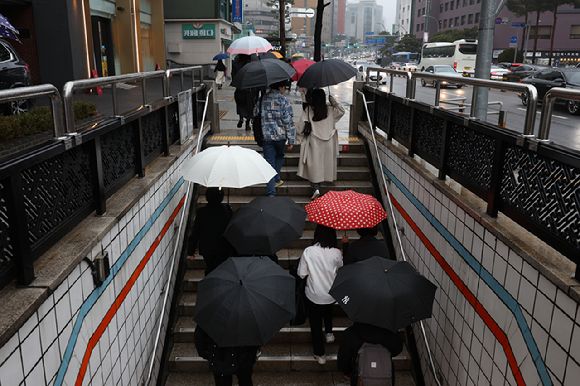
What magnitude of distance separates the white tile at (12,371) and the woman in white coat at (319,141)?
4.88 metres

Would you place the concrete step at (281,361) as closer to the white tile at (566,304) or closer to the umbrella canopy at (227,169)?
the umbrella canopy at (227,169)

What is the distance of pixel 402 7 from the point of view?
400ft

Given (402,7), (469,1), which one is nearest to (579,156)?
(469,1)

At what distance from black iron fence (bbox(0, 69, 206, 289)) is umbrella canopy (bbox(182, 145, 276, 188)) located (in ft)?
1.92

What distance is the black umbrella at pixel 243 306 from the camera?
342 centimetres

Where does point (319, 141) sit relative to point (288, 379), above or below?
above

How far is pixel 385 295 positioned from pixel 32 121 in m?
3.02

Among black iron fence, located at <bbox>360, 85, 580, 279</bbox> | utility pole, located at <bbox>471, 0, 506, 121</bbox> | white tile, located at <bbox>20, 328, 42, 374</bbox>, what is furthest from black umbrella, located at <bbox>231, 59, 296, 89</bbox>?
white tile, located at <bbox>20, 328, 42, 374</bbox>

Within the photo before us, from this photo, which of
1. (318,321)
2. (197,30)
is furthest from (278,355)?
(197,30)

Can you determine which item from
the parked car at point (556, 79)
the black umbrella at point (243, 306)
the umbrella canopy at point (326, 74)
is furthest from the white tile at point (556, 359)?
the parked car at point (556, 79)

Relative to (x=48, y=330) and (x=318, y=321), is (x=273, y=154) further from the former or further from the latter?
(x=48, y=330)

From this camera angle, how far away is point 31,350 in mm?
2432

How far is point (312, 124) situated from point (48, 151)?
4.25 metres

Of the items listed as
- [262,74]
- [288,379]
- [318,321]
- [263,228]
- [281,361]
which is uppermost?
[262,74]
